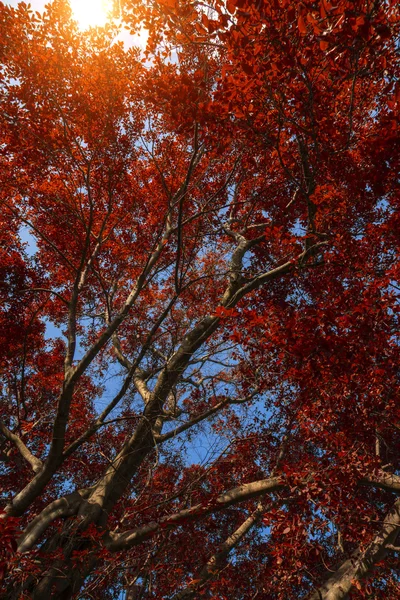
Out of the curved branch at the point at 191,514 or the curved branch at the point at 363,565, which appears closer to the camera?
the curved branch at the point at 191,514

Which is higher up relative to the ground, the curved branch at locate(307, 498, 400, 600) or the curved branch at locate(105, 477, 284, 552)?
the curved branch at locate(105, 477, 284, 552)

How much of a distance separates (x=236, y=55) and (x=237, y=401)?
5.45 m

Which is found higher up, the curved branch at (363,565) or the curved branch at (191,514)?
the curved branch at (191,514)

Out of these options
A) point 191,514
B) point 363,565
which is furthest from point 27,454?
point 363,565

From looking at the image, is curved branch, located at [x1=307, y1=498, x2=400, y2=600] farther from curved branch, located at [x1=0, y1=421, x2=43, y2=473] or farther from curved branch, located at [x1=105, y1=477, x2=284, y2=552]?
curved branch, located at [x1=0, y1=421, x2=43, y2=473]

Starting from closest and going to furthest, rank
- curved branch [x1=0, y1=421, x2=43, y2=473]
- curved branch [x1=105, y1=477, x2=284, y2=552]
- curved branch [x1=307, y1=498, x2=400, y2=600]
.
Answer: curved branch [x1=105, y1=477, x2=284, y2=552] → curved branch [x1=0, y1=421, x2=43, y2=473] → curved branch [x1=307, y1=498, x2=400, y2=600]

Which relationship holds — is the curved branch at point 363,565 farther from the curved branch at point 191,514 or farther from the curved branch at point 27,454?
the curved branch at point 27,454

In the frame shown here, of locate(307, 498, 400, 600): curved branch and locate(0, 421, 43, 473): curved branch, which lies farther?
locate(307, 498, 400, 600): curved branch

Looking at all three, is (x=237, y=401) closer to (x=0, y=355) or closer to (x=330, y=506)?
(x=330, y=506)

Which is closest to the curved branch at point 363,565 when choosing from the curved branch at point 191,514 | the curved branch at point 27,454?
the curved branch at point 191,514

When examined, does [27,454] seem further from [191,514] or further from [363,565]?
[363,565]

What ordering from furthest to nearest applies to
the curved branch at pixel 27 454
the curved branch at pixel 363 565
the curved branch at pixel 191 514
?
the curved branch at pixel 363 565 < the curved branch at pixel 27 454 < the curved branch at pixel 191 514

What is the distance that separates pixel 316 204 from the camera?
6449mm

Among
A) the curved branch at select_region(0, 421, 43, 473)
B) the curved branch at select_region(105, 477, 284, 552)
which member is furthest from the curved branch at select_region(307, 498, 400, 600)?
the curved branch at select_region(0, 421, 43, 473)
